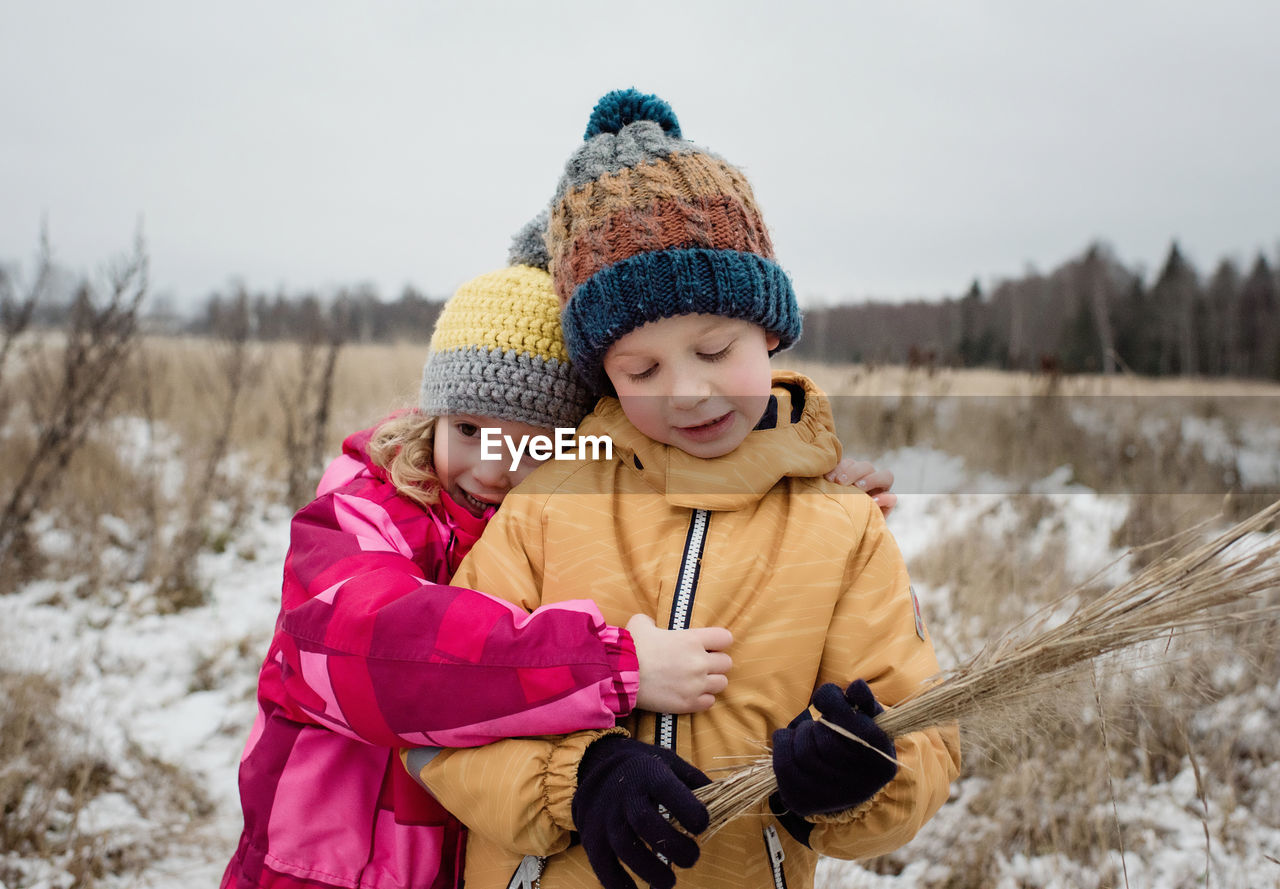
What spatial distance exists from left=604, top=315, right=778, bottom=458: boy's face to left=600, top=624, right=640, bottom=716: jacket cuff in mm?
376

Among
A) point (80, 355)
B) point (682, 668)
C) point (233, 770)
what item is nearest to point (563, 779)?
point (682, 668)

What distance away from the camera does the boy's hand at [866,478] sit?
4.86 ft

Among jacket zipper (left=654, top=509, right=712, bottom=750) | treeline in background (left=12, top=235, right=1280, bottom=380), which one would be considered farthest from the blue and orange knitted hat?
treeline in background (left=12, top=235, right=1280, bottom=380)

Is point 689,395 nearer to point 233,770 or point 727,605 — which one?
point 727,605

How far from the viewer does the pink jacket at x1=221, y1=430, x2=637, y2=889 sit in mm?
1145

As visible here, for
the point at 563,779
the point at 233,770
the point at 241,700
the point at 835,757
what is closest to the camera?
the point at 835,757

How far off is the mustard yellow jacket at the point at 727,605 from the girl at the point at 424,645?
7cm

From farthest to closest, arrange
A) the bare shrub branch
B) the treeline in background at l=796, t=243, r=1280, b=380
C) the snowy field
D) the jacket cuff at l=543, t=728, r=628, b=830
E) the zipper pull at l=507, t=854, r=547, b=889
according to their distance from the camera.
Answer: the treeline in background at l=796, t=243, r=1280, b=380 < the bare shrub branch < the snowy field < the zipper pull at l=507, t=854, r=547, b=889 < the jacket cuff at l=543, t=728, r=628, b=830

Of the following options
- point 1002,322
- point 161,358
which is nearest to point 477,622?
point 161,358

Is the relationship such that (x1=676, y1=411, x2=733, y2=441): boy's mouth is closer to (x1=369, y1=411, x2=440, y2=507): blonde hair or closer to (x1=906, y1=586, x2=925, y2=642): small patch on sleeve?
(x1=906, y1=586, x2=925, y2=642): small patch on sleeve

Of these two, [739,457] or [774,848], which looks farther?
[739,457]

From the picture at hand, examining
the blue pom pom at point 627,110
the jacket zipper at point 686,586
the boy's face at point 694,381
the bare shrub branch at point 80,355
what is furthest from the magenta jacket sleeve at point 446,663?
the bare shrub branch at point 80,355

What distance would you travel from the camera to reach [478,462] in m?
1.64

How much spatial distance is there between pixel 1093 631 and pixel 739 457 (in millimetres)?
602
